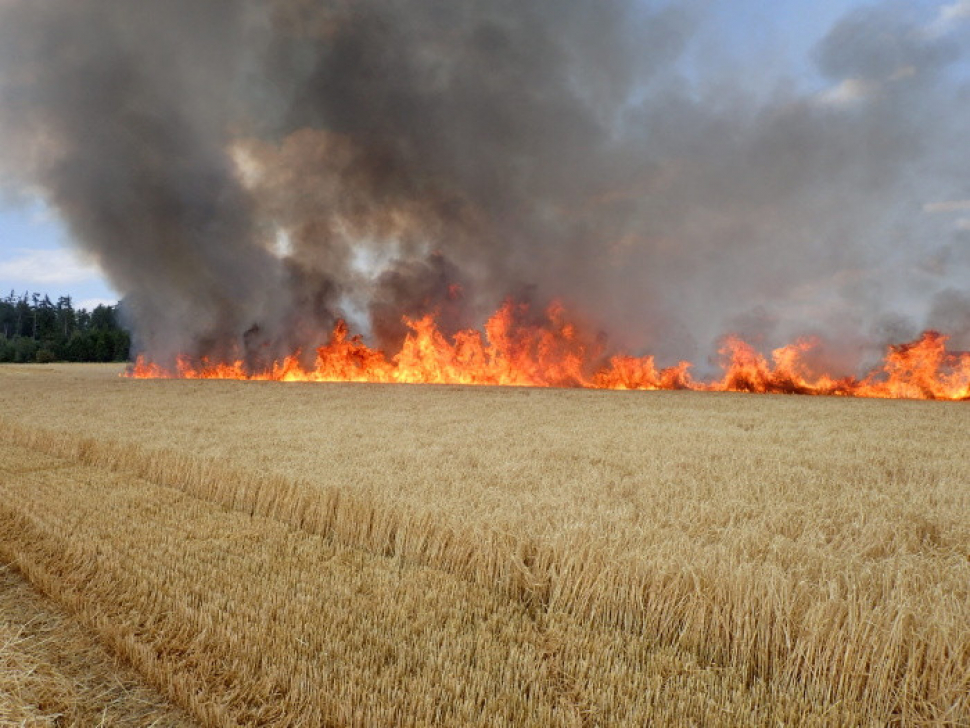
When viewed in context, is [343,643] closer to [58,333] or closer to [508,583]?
[508,583]

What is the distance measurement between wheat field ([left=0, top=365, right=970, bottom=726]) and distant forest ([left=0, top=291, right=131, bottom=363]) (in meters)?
104

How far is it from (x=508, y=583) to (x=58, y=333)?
137 meters

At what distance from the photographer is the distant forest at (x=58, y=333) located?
90812mm

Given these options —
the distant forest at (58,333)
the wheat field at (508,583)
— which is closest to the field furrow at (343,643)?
the wheat field at (508,583)

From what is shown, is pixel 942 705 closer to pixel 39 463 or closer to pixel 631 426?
pixel 631 426

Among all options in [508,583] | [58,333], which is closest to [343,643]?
[508,583]

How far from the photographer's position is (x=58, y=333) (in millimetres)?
107062

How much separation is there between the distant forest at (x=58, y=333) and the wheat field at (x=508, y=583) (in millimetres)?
104095

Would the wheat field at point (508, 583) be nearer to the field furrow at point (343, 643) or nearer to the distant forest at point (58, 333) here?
the field furrow at point (343, 643)

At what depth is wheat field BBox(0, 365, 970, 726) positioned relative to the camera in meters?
3.65

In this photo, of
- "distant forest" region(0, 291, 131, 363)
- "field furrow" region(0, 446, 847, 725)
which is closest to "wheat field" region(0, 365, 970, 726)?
"field furrow" region(0, 446, 847, 725)

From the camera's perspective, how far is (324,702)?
354cm

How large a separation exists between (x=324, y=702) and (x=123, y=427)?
1375 cm

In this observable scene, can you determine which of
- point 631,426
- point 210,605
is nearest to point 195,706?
point 210,605
